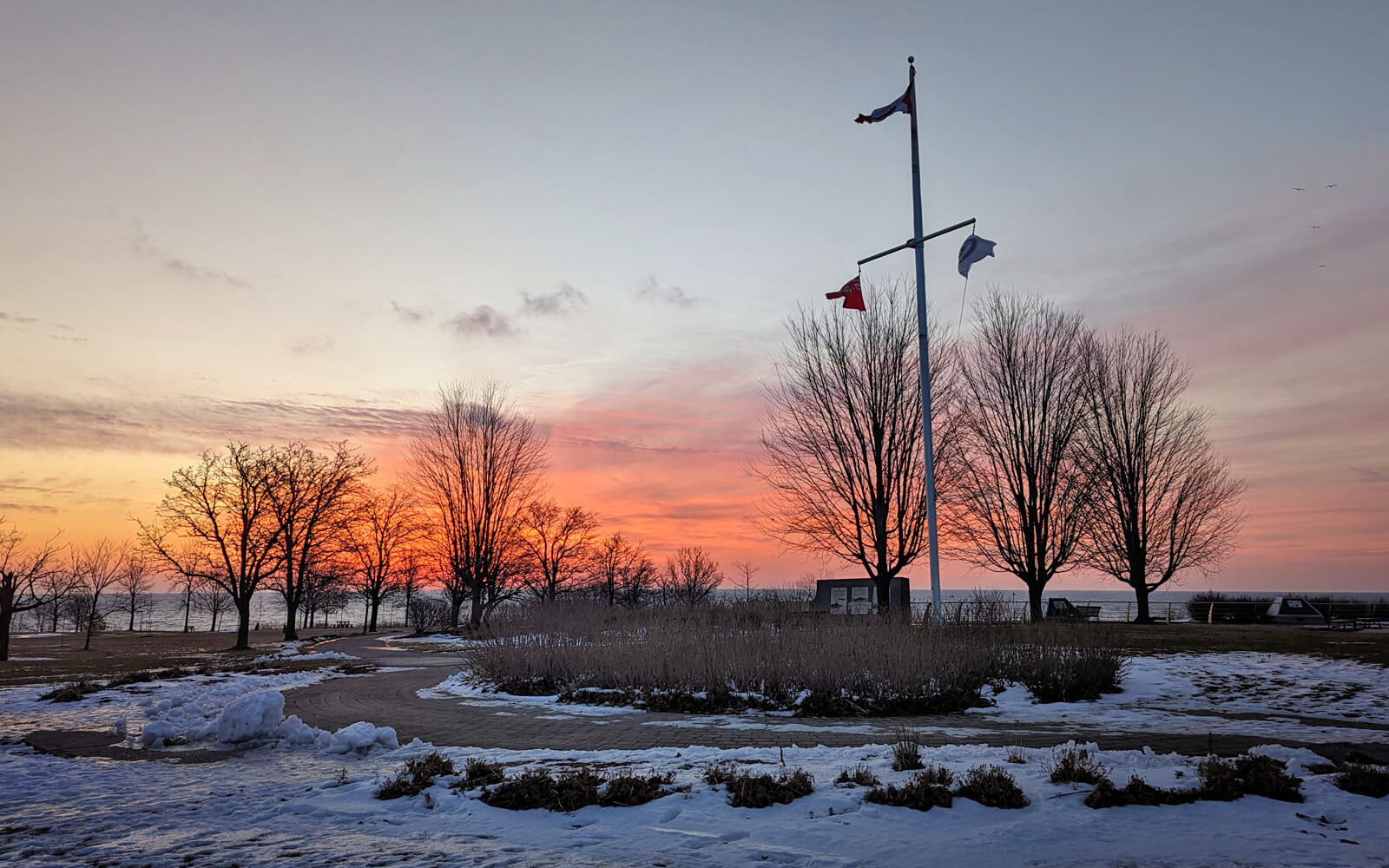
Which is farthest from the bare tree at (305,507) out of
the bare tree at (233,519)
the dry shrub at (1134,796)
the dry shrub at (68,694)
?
the dry shrub at (1134,796)

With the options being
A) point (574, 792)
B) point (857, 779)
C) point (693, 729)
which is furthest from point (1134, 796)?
point (693, 729)

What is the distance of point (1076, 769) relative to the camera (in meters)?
6.02

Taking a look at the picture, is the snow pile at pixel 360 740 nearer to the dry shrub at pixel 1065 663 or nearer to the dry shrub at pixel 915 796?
the dry shrub at pixel 915 796

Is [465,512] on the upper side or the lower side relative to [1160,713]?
upper

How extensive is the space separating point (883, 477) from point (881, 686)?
11582 mm

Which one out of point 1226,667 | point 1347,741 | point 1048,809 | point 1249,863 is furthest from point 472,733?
point 1226,667

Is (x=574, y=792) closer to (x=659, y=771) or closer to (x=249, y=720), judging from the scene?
(x=659, y=771)

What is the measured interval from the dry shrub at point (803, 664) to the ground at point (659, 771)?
0.67 meters

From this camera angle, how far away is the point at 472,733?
9.58 meters

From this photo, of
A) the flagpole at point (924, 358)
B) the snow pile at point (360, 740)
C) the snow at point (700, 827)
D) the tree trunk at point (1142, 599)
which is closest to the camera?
the snow at point (700, 827)

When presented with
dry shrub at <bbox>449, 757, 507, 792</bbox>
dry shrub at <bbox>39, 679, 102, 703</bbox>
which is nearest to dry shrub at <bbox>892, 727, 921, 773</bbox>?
dry shrub at <bbox>449, 757, 507, 792</bbox>

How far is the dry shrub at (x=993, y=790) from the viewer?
5.62 metres

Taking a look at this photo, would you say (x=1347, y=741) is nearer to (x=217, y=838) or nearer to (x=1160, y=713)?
(x=1160, y=713)

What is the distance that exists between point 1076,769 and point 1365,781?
6.72ft
